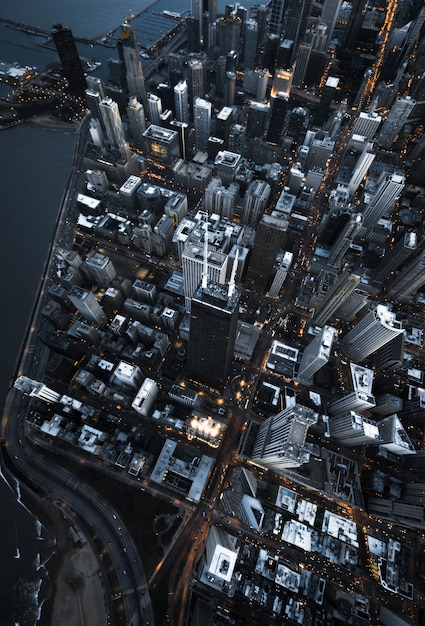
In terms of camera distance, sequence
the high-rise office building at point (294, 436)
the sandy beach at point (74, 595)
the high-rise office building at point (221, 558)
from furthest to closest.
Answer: the sandy beach at point (74, 595) → the high-rise office building at point (221, 558) → the high-rise office building at point (294, 436)

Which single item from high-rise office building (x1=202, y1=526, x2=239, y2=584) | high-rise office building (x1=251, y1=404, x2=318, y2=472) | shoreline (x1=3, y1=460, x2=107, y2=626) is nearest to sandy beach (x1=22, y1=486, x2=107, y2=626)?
shoreline (x1=3, y1=460, x2=107, y2=626)

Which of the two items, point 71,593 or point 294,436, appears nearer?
point 294,436

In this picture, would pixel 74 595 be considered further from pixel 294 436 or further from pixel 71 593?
pixel 294 436

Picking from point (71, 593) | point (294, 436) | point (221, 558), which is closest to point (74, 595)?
point (71, 593)

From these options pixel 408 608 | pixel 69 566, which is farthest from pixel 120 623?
pixel 408 608

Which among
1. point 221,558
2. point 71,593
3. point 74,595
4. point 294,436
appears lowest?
point 74,595

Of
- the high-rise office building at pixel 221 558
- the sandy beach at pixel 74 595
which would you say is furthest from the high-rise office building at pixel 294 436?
the sandy beach at pixel 74 595

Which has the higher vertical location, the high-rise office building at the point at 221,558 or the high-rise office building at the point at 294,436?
the high-rise office building at the point at 294,436

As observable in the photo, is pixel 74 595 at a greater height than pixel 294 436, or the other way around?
pixel 294 436

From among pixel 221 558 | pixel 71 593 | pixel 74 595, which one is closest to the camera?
pixel 221 558

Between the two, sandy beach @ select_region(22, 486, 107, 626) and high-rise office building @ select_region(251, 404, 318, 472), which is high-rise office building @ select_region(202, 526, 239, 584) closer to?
high-rise office building @ select_region(251, 404, 318, 472)

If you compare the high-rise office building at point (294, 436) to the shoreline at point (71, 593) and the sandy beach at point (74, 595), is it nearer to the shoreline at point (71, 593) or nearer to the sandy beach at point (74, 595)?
the shoreline at point (71, 593)
